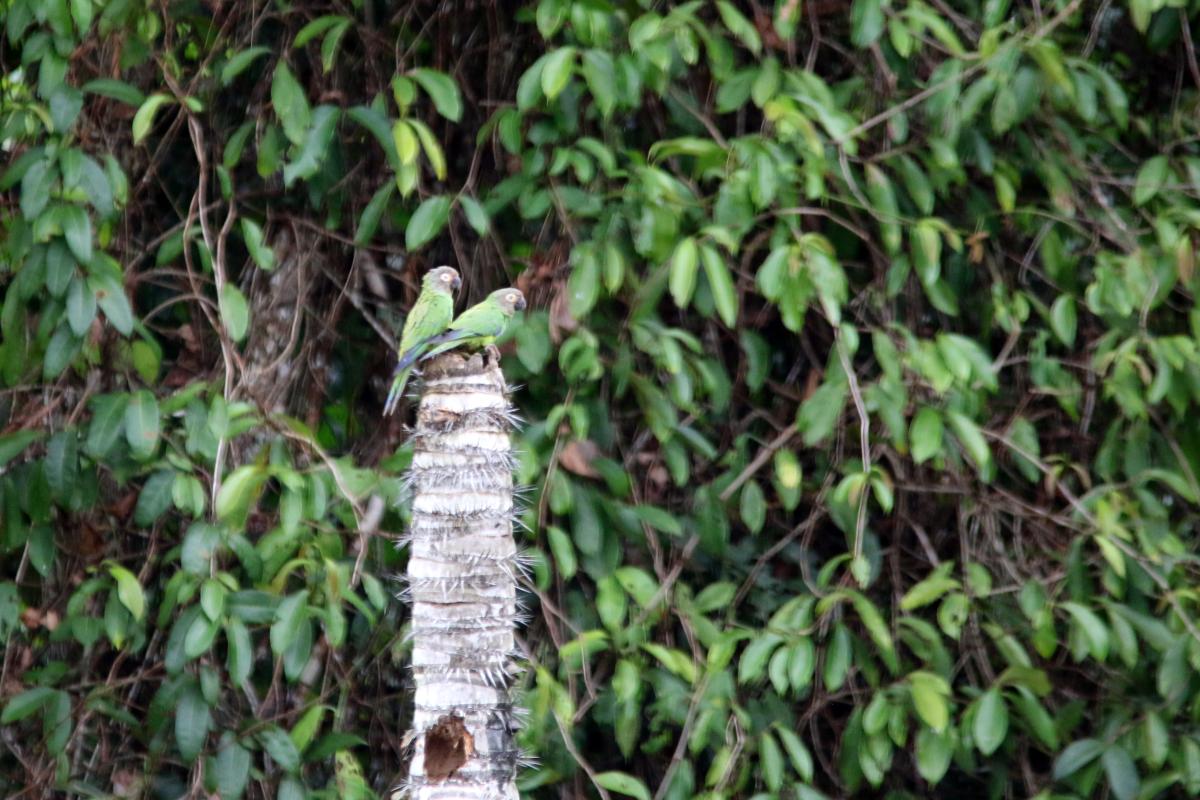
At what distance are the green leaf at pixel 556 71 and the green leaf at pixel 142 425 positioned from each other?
3.59 feet

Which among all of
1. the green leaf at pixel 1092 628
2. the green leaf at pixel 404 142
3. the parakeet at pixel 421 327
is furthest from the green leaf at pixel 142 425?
the green leaf at pixel 1092 628

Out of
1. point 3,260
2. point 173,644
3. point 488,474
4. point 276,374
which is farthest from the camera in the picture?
point 276,374

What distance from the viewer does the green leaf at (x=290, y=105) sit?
12.0ft

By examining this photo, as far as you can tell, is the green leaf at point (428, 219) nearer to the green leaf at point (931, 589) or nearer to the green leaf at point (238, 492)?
the green leaf at point (238, 492)

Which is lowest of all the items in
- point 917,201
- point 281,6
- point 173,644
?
point 173,644

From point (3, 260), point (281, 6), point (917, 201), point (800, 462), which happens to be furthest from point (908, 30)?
point (3, 260)

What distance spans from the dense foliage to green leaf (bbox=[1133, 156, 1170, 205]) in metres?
0.07

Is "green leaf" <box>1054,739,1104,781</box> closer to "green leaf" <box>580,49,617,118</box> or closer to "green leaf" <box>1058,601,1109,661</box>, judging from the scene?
"green leaf" <box>1058,601,1109,661</box>

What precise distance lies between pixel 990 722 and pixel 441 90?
1910 millimetres

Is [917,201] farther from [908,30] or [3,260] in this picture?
[3,260]

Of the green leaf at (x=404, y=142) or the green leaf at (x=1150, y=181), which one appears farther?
the green leaf at (x=1150, y=181)

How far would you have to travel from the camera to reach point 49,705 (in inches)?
146

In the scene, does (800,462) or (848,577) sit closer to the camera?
(848,577)

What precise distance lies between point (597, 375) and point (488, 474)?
1214 mm
